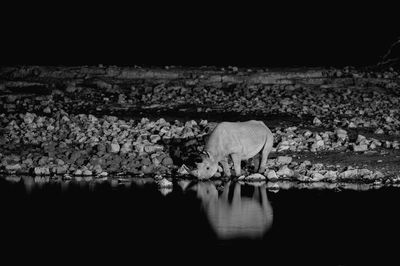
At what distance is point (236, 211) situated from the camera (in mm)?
12445

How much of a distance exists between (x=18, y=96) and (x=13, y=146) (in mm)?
6854

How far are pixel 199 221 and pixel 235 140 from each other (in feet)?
10.8

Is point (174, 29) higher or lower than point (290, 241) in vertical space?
higher

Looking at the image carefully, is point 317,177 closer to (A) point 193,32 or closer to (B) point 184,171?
(B) point 184,171

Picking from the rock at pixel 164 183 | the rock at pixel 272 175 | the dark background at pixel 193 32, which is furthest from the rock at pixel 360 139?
the dark background at pixel 193 32

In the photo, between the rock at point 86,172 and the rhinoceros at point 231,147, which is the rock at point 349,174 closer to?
the rhinoceros at point 231,147

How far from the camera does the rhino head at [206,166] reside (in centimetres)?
1473

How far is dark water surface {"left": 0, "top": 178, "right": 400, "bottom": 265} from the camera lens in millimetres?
10117

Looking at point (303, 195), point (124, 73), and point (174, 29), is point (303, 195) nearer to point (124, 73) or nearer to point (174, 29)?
point (124, 73)

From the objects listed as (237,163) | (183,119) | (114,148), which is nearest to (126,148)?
(114,148)

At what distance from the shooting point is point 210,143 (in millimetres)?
14789

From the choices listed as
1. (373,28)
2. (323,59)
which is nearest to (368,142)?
(323,59)

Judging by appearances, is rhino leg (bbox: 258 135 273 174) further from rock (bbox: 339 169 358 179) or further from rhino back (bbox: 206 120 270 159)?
rock (bbox: 339 169 358 179)

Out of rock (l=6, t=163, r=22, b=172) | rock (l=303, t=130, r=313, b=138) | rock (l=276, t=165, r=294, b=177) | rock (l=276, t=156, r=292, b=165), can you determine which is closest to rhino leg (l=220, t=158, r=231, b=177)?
rock (l=276, t=165, r=294, b=177)
